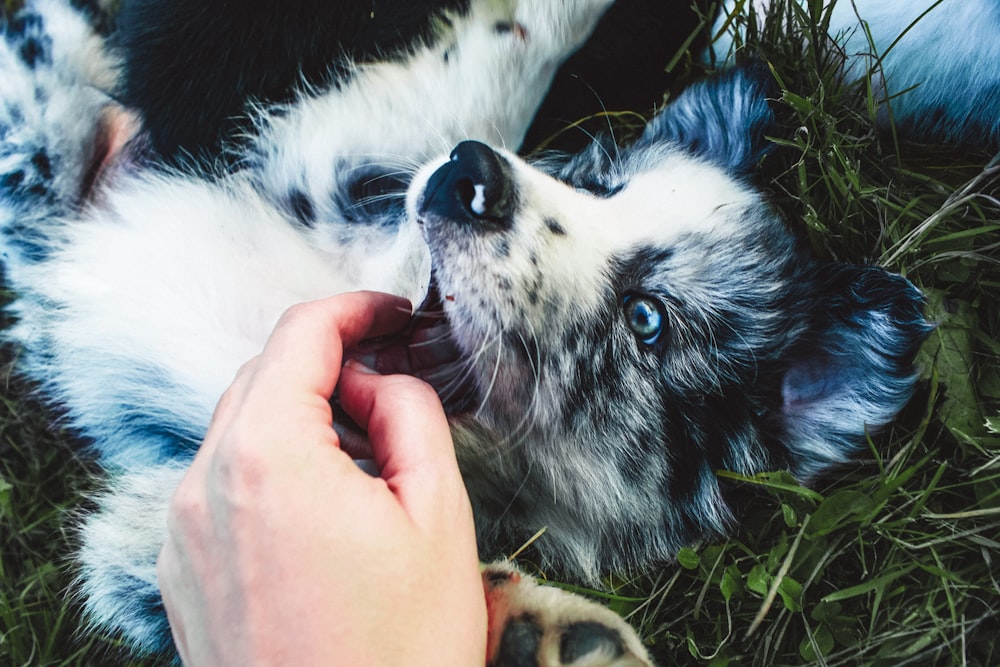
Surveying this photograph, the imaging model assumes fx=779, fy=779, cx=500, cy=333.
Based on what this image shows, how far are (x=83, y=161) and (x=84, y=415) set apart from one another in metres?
0.73

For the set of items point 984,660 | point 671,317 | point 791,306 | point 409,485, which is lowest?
point 984,660

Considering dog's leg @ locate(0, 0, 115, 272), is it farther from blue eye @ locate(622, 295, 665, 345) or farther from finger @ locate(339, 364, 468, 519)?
blue eye @ locate(622, 295, 665, 345)

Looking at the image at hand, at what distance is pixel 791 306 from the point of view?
69.8 inches

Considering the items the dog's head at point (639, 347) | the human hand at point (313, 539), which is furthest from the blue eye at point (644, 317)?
the human hand at point (313, 539)

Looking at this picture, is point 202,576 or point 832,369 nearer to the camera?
point 202,576

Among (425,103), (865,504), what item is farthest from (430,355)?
(865,504)

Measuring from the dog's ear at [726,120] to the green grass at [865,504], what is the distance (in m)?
0.07

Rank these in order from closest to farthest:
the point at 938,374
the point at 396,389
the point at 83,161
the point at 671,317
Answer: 1. the point at 396,389
2. the point at 671,317
3. the point at 938,374
4. the point at 83,161

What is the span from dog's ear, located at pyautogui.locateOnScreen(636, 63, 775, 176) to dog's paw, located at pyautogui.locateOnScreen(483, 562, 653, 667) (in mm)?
1151

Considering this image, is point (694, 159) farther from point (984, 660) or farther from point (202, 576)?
point (202, 576)

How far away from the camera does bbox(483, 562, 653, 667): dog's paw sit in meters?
1.41

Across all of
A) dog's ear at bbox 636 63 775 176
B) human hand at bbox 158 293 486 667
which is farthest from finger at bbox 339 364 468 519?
dog's ear at bbox 636 63 775 176

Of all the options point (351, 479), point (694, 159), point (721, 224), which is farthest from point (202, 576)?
point (694, 159)

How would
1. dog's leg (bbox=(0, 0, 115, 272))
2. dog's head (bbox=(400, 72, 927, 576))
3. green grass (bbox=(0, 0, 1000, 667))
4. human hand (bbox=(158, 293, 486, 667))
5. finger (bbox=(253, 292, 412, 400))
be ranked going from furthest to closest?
dog's leg (bbox=(0, 0, 115, 272)) → green grass (bbox=(0, 0, 1000, 667)) → dog's head (bbox=(400, 72, 927, 576)) → finger (bbox=(253, 292, 412, 400)) → human hand (bbox=(158, 293, 486, 667))
